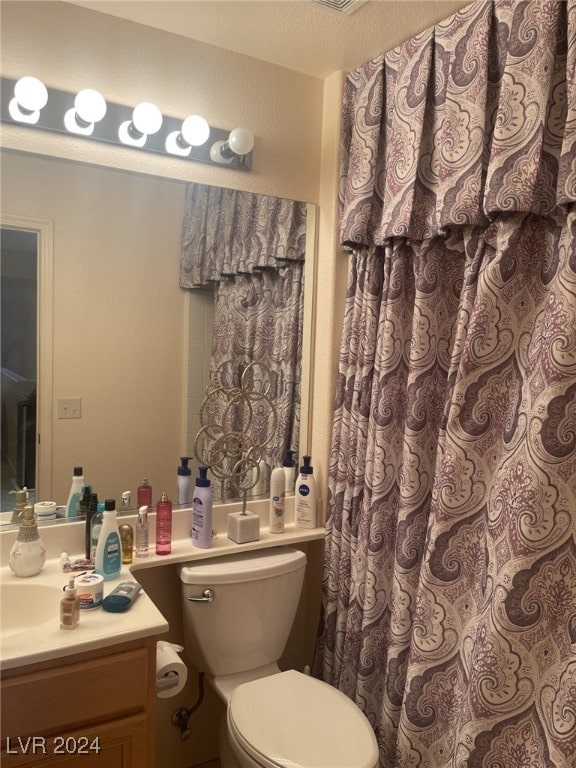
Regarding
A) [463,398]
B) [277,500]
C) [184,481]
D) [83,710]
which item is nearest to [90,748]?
[83,710]

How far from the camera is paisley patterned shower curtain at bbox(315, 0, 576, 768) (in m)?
1.28

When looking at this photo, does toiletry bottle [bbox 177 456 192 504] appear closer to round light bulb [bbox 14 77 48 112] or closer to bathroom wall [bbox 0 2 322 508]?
bathroom wall [bbox 0 2 322 508]

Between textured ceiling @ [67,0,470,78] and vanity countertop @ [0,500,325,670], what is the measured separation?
1.52 metres

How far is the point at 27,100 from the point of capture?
148 cm

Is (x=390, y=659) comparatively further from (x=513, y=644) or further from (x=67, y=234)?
(x=67, y=234)

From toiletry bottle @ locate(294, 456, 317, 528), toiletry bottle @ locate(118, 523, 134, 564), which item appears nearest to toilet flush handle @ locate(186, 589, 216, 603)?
toiletry bottle @ locate(118, 523, 134, 564)

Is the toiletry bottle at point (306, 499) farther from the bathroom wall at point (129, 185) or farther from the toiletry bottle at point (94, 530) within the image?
the toiletry bottle at point (94, 530)

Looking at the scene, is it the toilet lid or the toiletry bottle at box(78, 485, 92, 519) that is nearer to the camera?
the toilet lid

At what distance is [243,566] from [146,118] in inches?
54.4

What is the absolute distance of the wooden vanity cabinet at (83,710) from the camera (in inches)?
45.9

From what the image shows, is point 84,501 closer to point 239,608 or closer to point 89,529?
point 89,529

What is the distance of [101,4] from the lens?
1602mm

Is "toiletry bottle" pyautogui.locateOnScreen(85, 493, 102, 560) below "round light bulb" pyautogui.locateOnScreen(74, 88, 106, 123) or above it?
Result: below

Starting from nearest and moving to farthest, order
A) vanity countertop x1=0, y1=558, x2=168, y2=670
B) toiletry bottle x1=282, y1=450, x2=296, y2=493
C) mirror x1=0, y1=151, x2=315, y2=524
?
vanity countertop x1=0, y1=558, x2=168, y2=670, mirror x1=0, y1=151, x2=315, y2=524, toiletry bottle x1=282, y1=450, x2=296, y2=493
